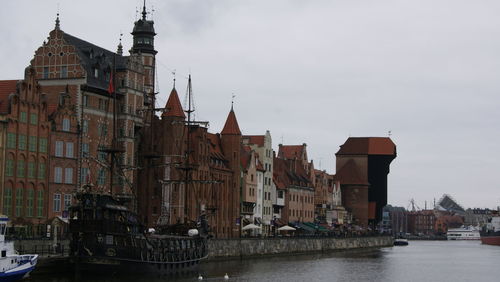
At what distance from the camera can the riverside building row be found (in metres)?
90.6

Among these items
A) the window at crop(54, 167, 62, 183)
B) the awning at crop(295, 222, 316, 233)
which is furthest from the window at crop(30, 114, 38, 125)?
the awning at crop(295, 222, 316, 233)

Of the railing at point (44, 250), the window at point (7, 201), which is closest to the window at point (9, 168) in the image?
the window at point (7, 201)

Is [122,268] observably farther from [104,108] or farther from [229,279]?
[104,108]

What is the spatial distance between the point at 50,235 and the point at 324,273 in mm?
29873

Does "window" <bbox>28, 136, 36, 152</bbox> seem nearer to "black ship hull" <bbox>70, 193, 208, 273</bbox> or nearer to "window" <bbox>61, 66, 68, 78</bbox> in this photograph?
"window" <bbox>61, 66, 68, 78</bbox>

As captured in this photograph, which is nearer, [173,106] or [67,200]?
[67,200]

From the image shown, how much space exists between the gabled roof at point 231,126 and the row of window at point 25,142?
42.0 m

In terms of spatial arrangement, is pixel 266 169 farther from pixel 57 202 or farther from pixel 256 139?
pixel 57 202

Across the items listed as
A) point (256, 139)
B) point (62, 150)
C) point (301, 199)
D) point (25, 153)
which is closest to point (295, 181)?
point (301, 199)

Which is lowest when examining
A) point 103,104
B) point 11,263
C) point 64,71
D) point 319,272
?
point 319,272

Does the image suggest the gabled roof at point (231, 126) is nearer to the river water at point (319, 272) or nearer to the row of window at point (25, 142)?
the river water at point (319, 272)

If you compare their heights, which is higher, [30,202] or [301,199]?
[301,199]

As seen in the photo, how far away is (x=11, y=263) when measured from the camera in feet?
212

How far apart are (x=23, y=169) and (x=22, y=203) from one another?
358cm
